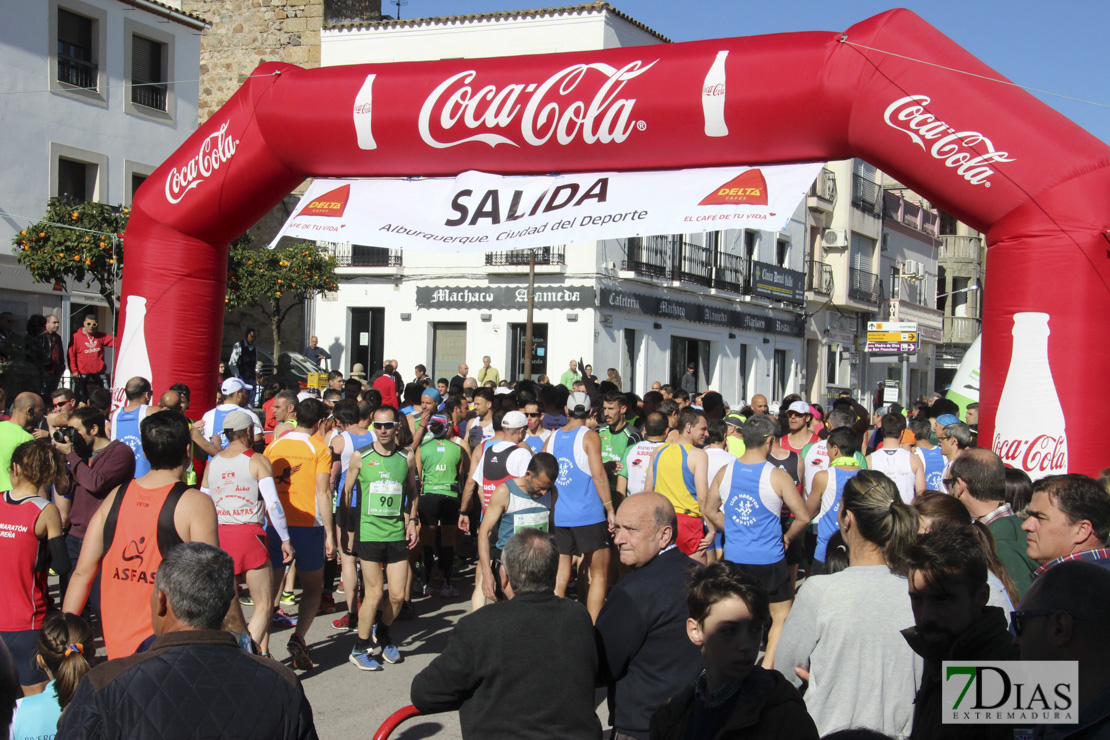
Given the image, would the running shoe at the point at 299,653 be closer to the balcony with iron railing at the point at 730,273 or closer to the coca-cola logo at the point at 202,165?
the coca-cola logo at the point at 202,165

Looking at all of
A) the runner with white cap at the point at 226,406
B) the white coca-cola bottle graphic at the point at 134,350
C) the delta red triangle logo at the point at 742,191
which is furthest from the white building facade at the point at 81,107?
the delta red triangle logo at the point at 742,191

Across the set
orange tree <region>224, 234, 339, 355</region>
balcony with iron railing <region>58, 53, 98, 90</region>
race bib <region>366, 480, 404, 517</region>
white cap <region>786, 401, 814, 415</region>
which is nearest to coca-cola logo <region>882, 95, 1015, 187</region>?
white cap <region>786, 401, 814, 415</region>

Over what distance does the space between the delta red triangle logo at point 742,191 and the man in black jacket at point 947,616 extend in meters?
4.26

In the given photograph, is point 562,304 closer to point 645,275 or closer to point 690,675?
point 645,275

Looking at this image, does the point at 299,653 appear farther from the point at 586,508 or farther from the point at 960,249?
the point at 960,249

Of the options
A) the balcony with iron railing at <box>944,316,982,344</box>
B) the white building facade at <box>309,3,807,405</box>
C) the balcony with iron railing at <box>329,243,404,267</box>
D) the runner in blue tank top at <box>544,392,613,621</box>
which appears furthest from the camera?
the balcony with iron railing at <box>944,316,982,344</box>

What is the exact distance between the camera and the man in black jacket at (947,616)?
8.43 ft

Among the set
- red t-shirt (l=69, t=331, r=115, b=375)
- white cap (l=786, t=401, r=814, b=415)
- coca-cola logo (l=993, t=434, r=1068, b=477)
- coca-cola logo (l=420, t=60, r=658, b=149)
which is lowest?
coca-cola logo (l=993, t=434, r=1068, b=477)

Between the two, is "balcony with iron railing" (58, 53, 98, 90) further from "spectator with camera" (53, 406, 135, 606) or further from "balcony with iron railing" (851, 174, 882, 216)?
"balcony with iron railing" (851, 174, 882, 216)

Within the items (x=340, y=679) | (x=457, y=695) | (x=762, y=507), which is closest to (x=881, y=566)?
(x=457, y=695)

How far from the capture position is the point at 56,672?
3680 millimetres

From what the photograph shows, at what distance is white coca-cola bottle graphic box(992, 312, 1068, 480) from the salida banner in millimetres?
1707

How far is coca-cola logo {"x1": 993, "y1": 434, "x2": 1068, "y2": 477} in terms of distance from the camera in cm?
610

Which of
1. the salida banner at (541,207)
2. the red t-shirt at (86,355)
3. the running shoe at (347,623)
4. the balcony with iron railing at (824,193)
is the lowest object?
the running shoe at (347,623)
